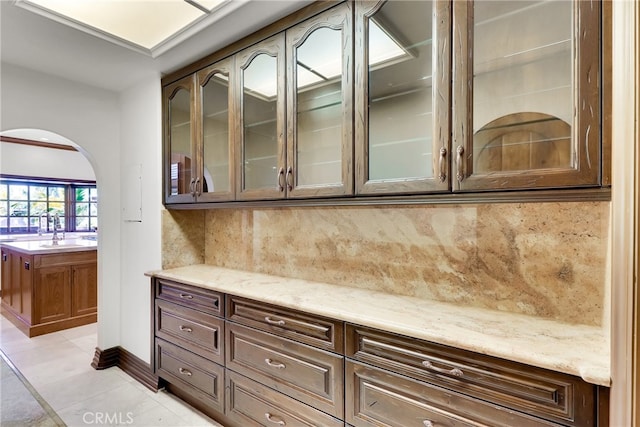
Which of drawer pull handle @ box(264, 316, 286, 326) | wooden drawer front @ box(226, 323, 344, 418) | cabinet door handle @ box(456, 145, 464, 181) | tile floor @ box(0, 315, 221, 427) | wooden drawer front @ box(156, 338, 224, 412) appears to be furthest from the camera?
tile floor @ box(0, 315, 221, 427)

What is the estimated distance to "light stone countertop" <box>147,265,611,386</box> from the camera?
105 cm

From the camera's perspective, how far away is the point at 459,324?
1.34 m

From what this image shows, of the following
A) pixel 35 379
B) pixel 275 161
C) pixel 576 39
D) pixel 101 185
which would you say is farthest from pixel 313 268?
pixel 35 379

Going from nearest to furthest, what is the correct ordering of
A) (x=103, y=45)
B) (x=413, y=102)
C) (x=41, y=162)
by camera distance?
(x=413, y=102) → (x=103, y=45) → (x=41, y=162)

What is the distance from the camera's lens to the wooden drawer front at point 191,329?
6.91 feet

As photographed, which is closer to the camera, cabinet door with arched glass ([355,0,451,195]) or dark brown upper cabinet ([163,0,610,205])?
dark brown upper cabinet ([163,0,610,205])

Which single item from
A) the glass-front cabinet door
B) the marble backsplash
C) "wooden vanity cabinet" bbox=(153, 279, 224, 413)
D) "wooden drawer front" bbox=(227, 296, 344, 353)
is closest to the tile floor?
"wooden vanity cabinet" bbox=(153, 279, 224, 413)

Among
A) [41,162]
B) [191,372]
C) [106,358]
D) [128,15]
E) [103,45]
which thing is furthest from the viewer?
[41,162]

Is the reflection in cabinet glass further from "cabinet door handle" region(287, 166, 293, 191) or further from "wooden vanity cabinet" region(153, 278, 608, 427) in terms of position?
"cabinet door handle" region(287, 166, 293, 191)

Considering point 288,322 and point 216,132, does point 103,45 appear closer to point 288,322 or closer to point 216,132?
point 216,132

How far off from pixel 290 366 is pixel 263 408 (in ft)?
1.19

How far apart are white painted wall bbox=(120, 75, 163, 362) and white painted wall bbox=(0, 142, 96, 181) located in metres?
3.49

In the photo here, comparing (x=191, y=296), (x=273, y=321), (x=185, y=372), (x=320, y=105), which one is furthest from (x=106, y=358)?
(x=320, y=105)

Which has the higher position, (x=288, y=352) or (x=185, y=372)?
(x=288, y=352)
